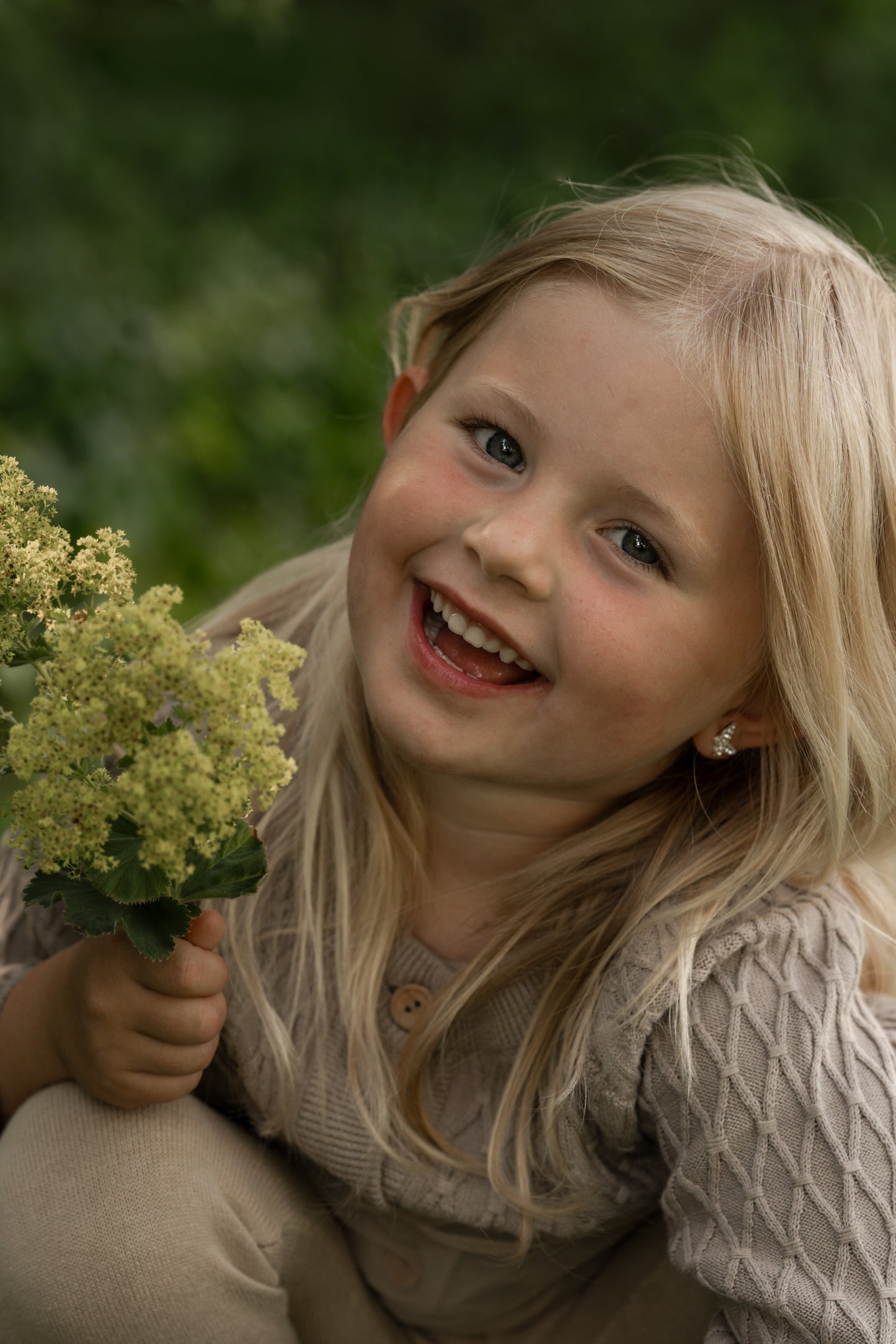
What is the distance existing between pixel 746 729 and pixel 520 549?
47cm

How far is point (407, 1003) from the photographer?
1.90 meters

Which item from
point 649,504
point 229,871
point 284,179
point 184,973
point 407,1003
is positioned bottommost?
point 407,1003

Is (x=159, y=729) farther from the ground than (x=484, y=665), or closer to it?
farther from the ground

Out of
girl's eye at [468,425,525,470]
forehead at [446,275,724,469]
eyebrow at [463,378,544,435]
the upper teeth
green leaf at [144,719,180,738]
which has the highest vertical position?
forehead at [446,275,724,469]

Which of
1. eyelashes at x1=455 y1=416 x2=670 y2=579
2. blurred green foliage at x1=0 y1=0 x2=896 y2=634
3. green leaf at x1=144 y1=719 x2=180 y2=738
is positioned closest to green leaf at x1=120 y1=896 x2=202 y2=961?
green leaf at x1=144 y1=719 x2=180 y2=738

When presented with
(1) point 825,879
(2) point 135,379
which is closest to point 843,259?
(1) point 825,879

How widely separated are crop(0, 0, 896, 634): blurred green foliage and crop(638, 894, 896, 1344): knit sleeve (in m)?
1.40

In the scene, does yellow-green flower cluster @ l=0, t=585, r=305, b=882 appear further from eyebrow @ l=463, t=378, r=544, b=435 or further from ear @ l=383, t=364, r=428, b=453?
ear @ l=383, t=364, r=428, b=453

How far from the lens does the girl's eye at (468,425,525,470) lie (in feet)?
5.54

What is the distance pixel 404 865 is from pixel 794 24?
211 inches

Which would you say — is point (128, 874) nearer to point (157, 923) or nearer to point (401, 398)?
point (157, 923)

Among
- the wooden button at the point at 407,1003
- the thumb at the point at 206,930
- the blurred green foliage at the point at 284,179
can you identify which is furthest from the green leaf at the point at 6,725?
the blurred green foliage at the point at 284,179

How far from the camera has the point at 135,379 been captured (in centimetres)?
368

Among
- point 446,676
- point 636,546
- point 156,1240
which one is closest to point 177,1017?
point 156,1240
